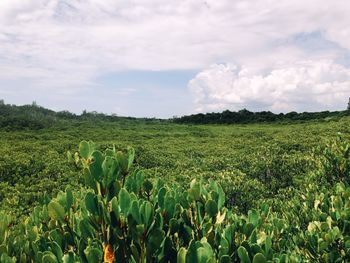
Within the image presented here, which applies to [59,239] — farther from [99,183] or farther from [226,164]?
[226,164]

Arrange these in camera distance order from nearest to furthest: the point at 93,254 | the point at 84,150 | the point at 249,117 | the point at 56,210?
the point at 93,254 < the point at 56,210 < the point at 84,150 < the point at 249,117

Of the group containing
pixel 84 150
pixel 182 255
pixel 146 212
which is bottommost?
pixel 182 255

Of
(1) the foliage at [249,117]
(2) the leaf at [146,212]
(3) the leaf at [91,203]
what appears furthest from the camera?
(1) the foliage at [249,117]

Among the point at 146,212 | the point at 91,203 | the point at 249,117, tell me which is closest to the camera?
the point at 146,212

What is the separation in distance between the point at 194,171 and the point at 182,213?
36.1ft

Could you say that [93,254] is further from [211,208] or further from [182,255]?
[211,208]

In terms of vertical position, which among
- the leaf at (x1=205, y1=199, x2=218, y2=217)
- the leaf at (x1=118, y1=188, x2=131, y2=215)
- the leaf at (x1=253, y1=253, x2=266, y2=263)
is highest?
the leaf at (x1=118, y1=188, x2=131, y2=215)

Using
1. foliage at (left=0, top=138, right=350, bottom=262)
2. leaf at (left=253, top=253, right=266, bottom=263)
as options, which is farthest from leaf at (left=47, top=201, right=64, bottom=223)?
leaf at (left=253, top=253, right=266, bottom=263)

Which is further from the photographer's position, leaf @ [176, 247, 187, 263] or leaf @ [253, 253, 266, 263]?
leaf @ [253, 253, 266, 263]

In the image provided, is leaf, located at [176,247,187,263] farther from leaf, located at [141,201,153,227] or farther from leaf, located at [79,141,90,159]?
leaf, located at [79,141,90,159]

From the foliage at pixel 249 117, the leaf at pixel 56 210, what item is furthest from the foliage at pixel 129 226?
the foliage at pixel 249 117

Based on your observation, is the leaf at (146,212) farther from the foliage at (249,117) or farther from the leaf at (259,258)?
the foliage at (249,117)

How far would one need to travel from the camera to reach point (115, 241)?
2.38m

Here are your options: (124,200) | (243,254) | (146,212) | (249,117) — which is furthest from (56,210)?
(249,117)
